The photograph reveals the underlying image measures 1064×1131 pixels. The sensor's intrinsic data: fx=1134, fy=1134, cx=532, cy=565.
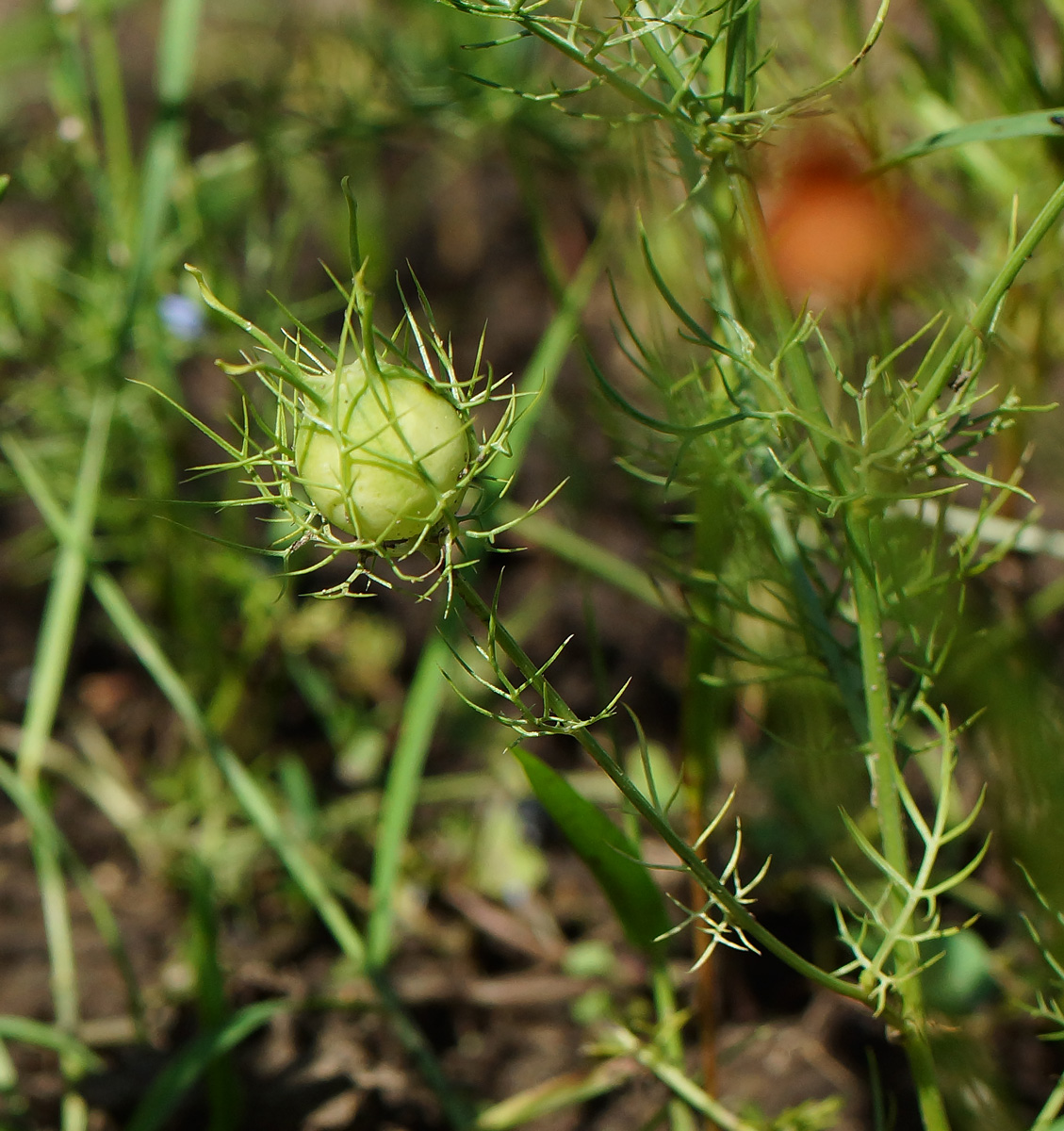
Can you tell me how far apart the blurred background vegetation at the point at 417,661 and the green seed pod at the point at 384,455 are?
237 mm

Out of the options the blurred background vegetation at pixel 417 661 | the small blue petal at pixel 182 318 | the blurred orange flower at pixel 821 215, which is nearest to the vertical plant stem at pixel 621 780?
the blurred background vegetation at pixel 417 661

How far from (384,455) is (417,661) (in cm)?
101

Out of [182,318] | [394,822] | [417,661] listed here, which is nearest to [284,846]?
[394,822]

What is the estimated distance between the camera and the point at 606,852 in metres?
0.60

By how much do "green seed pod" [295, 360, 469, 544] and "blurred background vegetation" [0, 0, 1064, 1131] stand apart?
237mm

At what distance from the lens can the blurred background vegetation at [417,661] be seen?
2.78 feet

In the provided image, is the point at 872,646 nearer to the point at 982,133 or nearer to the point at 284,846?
the point at 982,133

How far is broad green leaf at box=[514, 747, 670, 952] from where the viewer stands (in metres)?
0.54

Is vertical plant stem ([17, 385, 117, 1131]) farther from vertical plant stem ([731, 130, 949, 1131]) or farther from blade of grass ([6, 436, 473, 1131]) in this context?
vertical plant stem ([731, 130, 949, 1131])

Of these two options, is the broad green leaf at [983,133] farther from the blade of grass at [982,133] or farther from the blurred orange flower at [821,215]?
the blurred orange flower at [821,215]

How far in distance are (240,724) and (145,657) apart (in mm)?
376

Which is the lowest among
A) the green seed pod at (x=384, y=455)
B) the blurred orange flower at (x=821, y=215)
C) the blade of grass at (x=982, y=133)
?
the blurred orange flower at (x=821, y=215)

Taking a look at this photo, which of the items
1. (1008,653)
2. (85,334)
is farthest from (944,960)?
(85,334)

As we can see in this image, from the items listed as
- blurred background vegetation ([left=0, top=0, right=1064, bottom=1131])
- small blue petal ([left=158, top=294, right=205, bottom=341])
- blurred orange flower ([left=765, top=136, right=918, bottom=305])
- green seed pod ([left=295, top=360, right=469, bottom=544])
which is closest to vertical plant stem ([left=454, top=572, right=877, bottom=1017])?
green seed pod ([left=295, top=360, right=469, bottom=544])
